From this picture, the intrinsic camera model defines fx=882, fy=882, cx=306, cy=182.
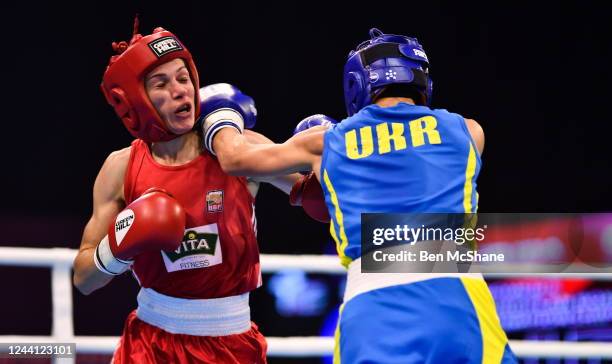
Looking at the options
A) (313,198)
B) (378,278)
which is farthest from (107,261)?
(378,278)

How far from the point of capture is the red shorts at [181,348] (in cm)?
278

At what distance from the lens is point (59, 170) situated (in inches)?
221

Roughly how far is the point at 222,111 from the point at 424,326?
1.03m

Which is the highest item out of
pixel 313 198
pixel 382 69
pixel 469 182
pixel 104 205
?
pixel 382 69

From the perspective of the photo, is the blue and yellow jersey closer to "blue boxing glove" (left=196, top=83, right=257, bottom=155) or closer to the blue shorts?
the blue shorts

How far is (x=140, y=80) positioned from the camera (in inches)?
109

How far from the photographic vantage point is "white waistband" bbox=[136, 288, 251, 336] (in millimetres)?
2807

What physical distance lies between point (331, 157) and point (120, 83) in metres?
0.86

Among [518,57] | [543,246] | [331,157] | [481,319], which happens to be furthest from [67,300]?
[518,57]

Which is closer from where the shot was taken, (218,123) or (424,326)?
(424,326)

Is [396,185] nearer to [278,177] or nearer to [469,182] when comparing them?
[469,182]

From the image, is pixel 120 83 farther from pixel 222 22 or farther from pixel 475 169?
pixel 222 22

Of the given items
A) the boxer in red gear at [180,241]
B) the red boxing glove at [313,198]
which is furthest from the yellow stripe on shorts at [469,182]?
the boxer in red gear at [180,241]

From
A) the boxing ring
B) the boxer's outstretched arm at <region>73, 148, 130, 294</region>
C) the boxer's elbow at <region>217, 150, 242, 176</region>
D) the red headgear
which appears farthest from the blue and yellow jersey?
the boxing ring
